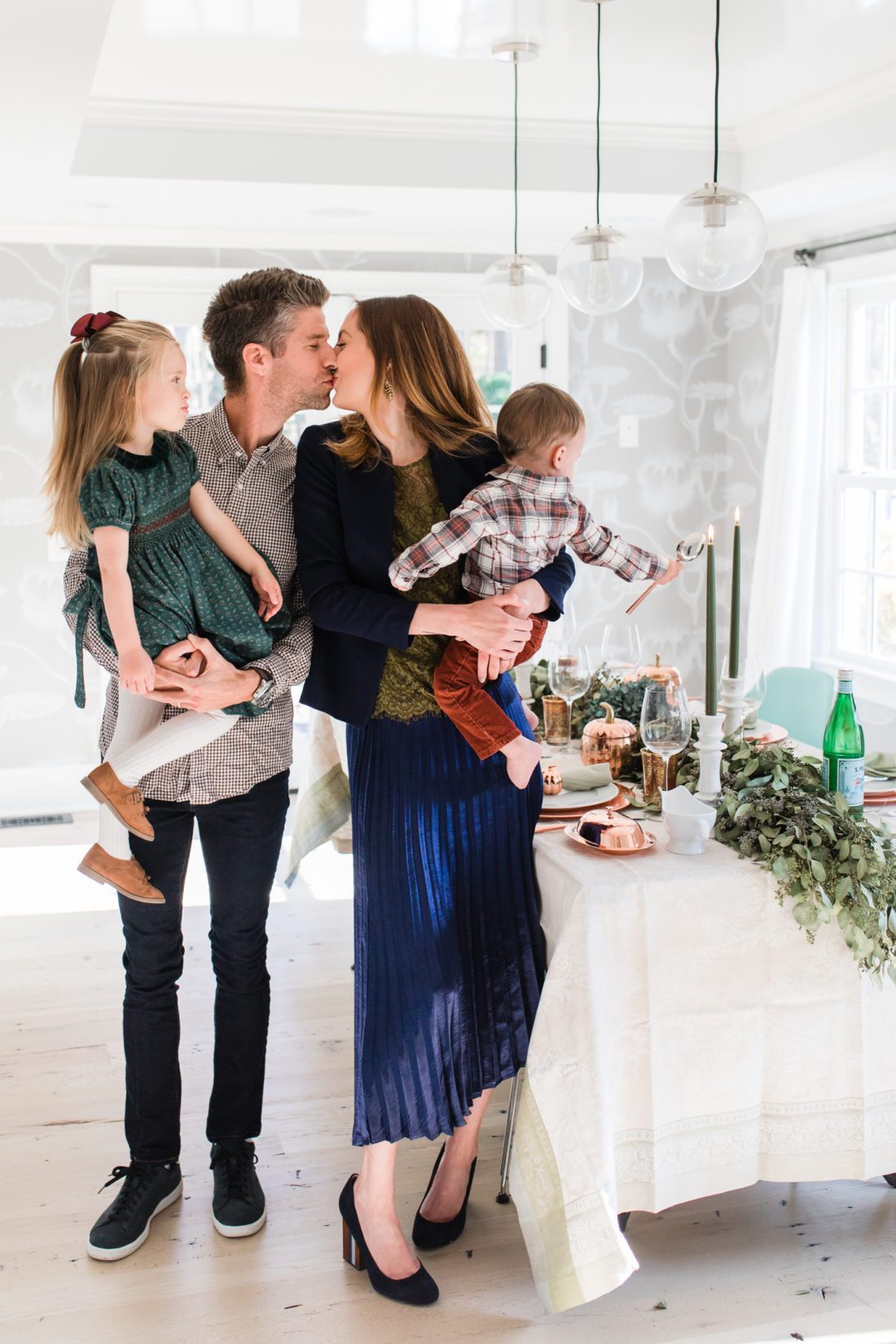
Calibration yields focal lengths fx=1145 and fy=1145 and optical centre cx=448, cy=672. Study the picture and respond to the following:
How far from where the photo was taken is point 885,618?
4.50 meters

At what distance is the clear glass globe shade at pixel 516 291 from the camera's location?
2.88 m

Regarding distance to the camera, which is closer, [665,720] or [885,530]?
[665,720]

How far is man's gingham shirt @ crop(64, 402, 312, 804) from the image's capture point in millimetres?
1933

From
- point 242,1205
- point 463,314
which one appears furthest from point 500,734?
point 463,314

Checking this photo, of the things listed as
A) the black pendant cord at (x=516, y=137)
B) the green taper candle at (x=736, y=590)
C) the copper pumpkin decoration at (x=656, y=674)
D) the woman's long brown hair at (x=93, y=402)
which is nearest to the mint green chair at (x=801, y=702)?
the copper pumpkin decoration at (x=656, y=674)

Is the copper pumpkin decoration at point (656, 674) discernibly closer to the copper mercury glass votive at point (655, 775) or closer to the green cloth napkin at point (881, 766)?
the copper mercury glass votive at point (655, 775)

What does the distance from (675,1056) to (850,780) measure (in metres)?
0.56

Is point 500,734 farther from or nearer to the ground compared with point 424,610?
nearer to the ground

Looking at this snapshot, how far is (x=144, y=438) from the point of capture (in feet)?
5.87

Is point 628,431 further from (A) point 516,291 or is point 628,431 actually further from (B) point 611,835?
(B) point 611,835

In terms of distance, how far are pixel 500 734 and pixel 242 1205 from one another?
102 centimetres

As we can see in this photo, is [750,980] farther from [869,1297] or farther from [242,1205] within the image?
[242,1205]

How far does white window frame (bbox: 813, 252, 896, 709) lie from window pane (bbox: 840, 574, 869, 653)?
24mm

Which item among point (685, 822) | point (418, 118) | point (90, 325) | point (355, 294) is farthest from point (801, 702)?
point (355, 294)
